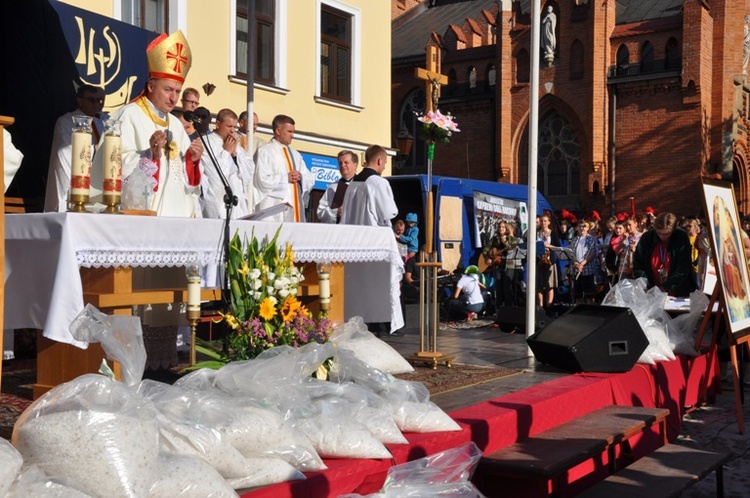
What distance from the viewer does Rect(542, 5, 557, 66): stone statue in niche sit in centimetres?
2917

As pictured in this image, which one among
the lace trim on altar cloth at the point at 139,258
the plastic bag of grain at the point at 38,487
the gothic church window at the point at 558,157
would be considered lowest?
the plastic bag of grain at the point at 38,487

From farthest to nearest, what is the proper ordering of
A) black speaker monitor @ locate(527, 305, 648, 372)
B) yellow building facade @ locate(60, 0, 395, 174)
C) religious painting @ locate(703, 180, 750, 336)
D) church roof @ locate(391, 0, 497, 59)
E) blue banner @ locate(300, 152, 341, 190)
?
church roof @ locate(391, 0, 497, 59), blue banner @ locate(300, 152, 341, 190), yellow building facade @ locate(60, 0, 395, 174), religious painting @ locate(703, 180, 750, 336), black speaker monitor @ locate(527, 305, 648, 372)

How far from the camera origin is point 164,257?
17.7 ft

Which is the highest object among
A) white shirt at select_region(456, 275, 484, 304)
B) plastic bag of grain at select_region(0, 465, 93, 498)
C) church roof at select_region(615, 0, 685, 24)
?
church roof at select_region(615, 0, 685, 24)

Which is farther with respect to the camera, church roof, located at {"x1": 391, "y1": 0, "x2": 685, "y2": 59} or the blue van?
church roof, located at {"x1": 391, "y1": 0, "x2": 685, "y2": 59}

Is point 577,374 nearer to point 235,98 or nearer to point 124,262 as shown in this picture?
point 124,262

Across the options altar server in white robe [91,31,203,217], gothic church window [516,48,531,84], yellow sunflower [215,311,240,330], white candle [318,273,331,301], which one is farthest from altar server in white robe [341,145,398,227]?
gothic church window [516,48,531,84]

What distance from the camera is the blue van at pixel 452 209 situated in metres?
16.2

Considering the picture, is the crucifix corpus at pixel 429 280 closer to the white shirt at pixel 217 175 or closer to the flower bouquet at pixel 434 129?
the flower bouquet at pixel 434 129

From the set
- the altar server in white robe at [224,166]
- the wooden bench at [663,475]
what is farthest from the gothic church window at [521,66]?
the wooden bench at [663,475]

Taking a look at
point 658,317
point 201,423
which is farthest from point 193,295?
point 658,317

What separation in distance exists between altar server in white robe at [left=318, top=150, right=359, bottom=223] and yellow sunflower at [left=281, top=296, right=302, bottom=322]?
4.21 m

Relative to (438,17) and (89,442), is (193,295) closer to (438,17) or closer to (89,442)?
(89,442)

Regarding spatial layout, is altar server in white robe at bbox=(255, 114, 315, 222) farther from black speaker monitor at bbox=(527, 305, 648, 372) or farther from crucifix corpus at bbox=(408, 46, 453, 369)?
black speaker monitor at bbox=(527, 305, 648, 372)
